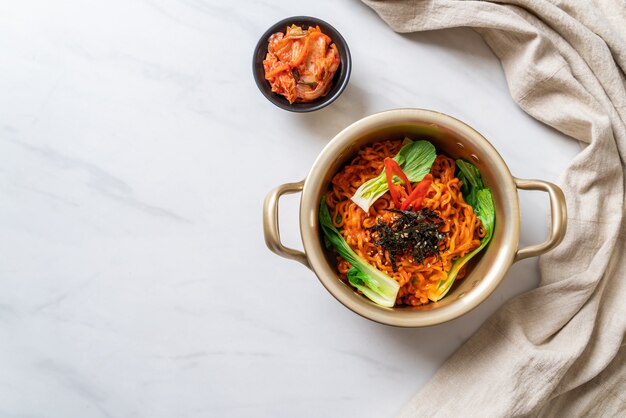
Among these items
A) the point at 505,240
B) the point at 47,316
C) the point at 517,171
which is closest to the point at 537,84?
the point at 517,171

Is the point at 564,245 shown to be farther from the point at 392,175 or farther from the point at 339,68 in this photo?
the point at 339,68

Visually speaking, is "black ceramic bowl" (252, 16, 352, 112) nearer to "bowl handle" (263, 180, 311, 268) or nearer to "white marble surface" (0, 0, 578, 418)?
"white marble surface" (0, 0, 578, 418)

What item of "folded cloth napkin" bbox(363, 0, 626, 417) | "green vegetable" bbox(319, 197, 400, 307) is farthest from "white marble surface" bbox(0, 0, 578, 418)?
"green vegetable" bbox(319, 197, 400, 307)

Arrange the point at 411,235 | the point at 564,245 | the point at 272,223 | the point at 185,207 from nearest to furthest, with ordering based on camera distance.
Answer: the point at 272,223
the point at 411,235
the point at 564,245
the point at 185,207

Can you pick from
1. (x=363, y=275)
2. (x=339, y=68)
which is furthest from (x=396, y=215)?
(x=339, y=68)

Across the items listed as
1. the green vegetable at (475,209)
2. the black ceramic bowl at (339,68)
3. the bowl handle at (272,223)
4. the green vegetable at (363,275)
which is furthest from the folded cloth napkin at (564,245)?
the bowl handle at (272,223)
